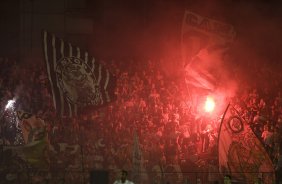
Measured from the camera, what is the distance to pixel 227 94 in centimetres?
1541

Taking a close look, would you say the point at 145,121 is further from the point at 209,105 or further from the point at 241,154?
the point at 241,154

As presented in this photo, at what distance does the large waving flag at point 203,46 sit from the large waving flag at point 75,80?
373 cm

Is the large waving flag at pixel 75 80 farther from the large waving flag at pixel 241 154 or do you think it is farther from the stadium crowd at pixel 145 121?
the large waving flag at pixel 241 154

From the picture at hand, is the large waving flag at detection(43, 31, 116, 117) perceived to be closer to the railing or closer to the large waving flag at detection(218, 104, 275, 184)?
the railing

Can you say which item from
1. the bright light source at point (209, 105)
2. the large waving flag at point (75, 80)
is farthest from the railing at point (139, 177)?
the bright light source at point (209, 105)

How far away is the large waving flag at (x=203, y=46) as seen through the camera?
15656 mm

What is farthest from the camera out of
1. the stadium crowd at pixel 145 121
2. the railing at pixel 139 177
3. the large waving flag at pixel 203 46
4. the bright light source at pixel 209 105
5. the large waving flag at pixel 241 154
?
the large waving flag at pixel 203 46

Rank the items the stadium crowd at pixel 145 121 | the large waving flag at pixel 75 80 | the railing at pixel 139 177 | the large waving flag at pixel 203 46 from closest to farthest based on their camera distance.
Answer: the railing at pixel 139 177, the large waving flag at pixel 75 80, the stadium crowd at pixel 145 121, the large waving flag at pixel 203 46

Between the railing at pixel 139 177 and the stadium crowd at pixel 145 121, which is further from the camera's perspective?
the stadium crowd at pixel 145 121

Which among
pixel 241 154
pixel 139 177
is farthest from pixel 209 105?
pixel 139 177

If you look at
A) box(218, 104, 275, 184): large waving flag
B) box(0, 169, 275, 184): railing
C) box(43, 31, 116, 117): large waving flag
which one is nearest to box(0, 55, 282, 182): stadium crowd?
box(0, 169, 275, 184): railing

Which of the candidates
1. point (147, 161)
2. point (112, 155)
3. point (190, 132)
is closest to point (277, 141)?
point (190, 132)

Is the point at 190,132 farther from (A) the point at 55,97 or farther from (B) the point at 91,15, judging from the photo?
(B) the point at 91,15

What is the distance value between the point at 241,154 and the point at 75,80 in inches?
181
